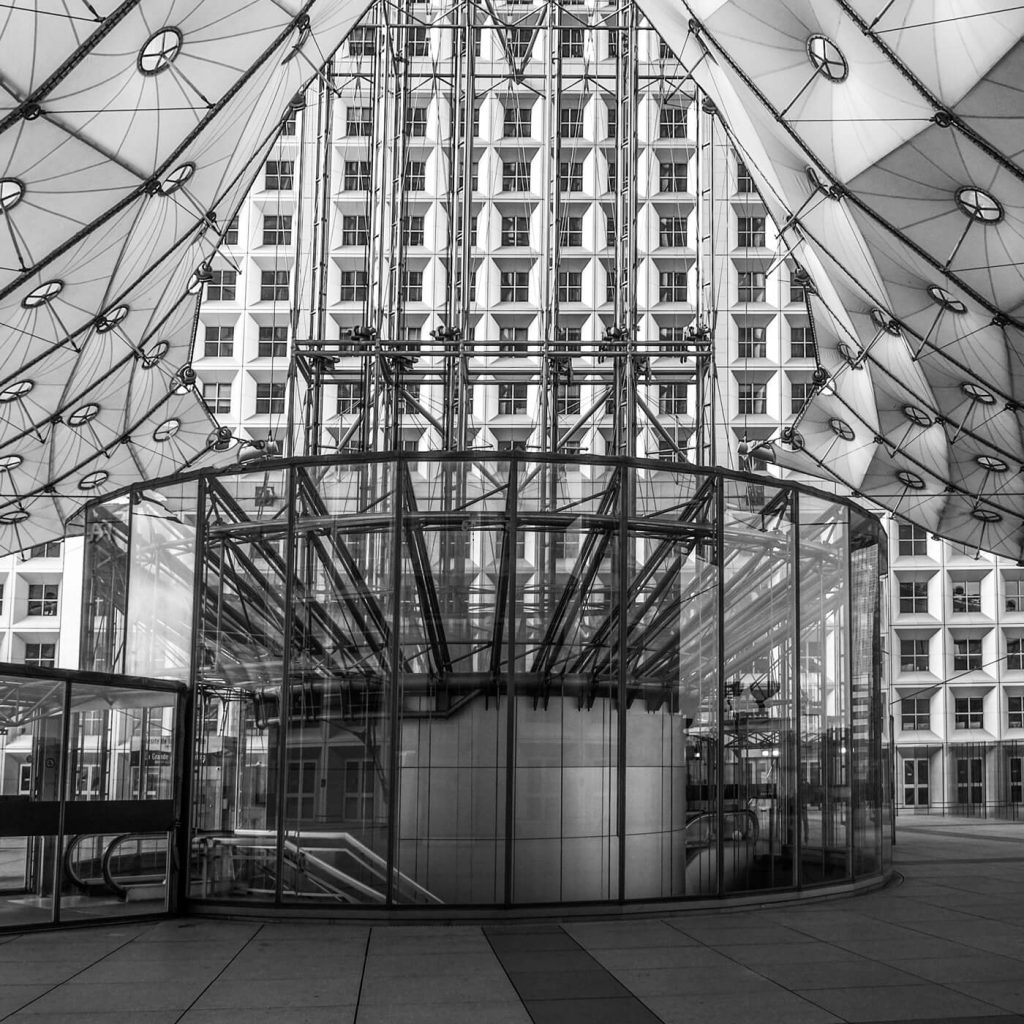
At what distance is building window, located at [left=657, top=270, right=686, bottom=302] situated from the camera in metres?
69.2

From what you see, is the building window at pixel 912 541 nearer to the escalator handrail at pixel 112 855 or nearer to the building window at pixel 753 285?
the building window at pixel 753 285

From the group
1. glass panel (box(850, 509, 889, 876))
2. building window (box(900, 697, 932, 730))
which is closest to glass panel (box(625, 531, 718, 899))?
glass panel (box(850, 509, 889, 876))

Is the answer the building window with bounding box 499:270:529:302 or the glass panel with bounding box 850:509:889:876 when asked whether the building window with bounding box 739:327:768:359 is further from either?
the glass panel with bounding box 850:509:889:876

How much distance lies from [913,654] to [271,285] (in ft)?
134

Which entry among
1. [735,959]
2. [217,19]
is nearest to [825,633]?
[735,959]

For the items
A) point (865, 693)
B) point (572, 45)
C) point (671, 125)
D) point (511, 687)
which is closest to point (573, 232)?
point (671, 125)

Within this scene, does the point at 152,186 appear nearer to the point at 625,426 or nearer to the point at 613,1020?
the point at 625,426

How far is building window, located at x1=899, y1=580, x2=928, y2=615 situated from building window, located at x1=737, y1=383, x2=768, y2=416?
13944 mm

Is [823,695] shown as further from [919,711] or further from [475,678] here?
[919,711]

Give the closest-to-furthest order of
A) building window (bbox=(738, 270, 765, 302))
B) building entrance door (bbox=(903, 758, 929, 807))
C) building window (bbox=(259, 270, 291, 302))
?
building window (bbox=(738, 270, 765, 302))
building window (bbox=(259, 270, 291, 302))
building entrance door (bbox=(903, 758, 929, 807))

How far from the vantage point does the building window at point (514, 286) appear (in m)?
69.5

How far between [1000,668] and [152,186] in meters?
59.0

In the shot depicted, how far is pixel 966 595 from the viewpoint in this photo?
7394 centimetres

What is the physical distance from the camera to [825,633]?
23.7 m
